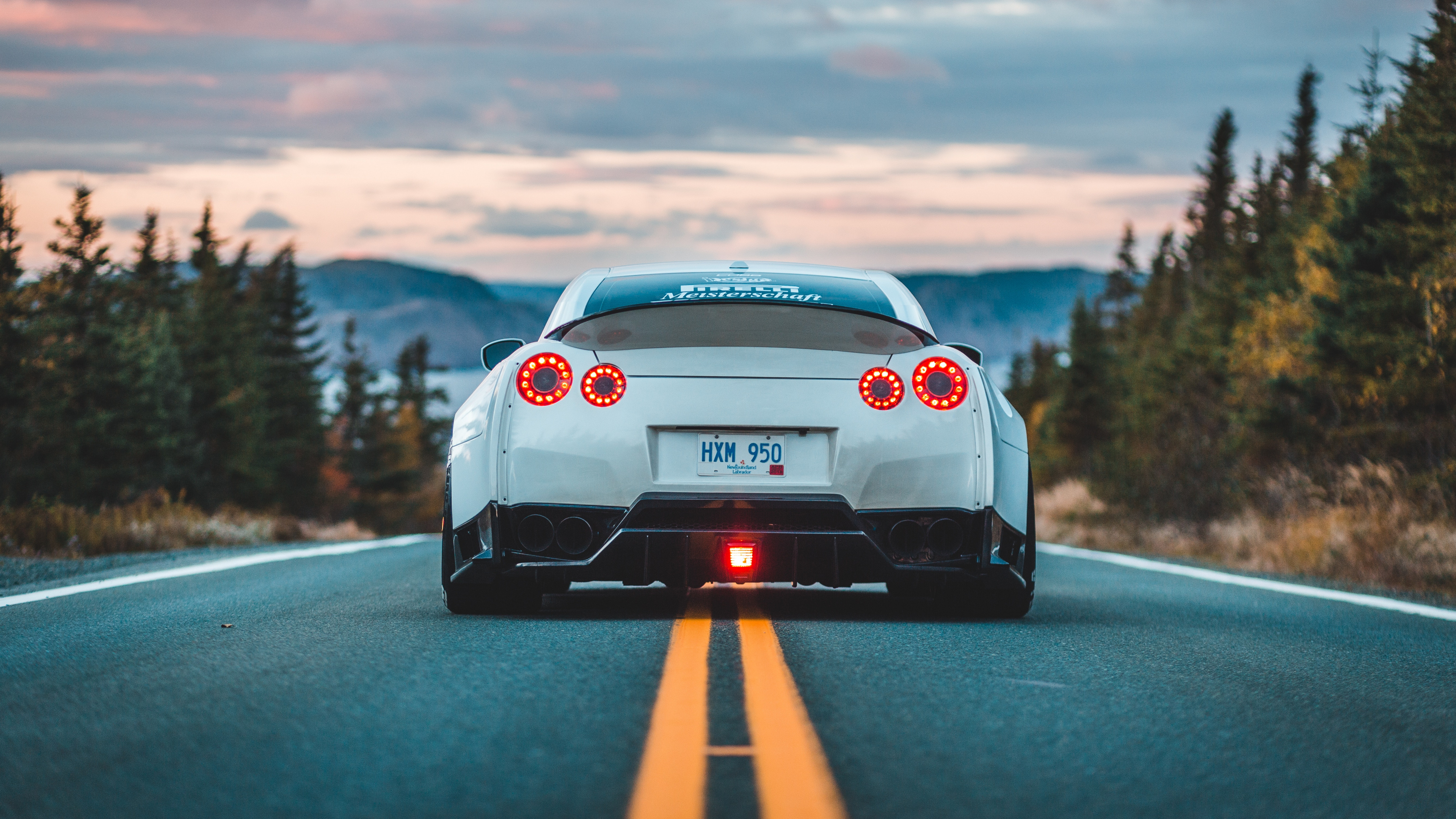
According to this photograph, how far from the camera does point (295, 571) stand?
9.73 metres

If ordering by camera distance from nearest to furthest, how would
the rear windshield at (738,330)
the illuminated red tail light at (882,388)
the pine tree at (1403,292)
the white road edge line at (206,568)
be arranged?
the illuminated red tail light at (882,388), the rear windshield at (738,330), the white road edge line at (206,568), the pine tree at (1403,292)

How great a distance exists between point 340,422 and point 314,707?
3812 inches

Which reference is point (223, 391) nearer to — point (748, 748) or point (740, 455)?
point (740, 455)

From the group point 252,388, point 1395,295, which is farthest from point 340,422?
point 1395,295

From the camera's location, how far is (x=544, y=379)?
6.01 meters

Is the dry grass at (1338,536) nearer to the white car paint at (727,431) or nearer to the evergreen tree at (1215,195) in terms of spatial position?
the white car paint at (727,431)

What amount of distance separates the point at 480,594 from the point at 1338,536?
9.49 m

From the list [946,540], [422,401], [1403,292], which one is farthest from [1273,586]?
[422,401]

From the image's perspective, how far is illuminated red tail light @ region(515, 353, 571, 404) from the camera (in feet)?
19.6

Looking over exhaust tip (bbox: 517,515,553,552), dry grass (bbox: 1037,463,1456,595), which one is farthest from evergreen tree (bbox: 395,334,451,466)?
exhaust tip (bbox: 517,515,553,552)

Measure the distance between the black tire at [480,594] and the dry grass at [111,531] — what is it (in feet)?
23.0

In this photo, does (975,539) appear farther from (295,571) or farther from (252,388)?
(252,388)

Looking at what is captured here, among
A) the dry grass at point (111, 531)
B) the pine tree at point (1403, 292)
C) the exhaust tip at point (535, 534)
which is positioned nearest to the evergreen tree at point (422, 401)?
the pine tree at point (1403, 292)

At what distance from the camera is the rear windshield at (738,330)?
609 centimetres
